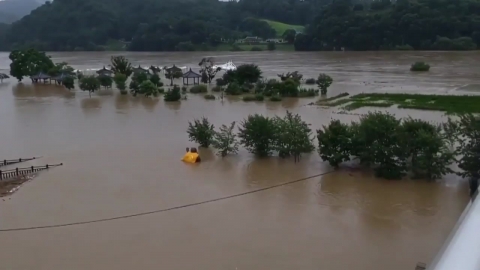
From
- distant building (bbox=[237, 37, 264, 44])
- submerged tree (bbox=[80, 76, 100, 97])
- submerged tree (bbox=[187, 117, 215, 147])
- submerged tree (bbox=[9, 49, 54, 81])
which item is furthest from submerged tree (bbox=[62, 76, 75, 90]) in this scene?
distant building (bbox=[237, 37, 264, 44])

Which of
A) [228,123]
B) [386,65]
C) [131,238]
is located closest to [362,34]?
[386,65]

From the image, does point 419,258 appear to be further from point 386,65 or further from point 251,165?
point 386,65

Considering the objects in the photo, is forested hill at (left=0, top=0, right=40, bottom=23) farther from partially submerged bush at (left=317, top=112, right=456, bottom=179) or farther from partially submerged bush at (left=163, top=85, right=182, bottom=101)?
partially submerged bush at (left=317, top=112, right=456, bottom=179)

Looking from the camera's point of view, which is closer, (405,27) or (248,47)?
(405,27)

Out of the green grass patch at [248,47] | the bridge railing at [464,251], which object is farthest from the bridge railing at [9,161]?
the green grass patch at [248,47]

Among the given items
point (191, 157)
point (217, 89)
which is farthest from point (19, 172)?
point (217, 89)

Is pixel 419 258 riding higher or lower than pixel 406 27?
lower

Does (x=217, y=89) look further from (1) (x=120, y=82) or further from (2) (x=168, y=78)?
(2) (x=168, y=78)

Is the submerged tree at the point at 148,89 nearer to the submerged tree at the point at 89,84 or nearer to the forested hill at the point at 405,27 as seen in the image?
the submerged tree at the point at 89,84
